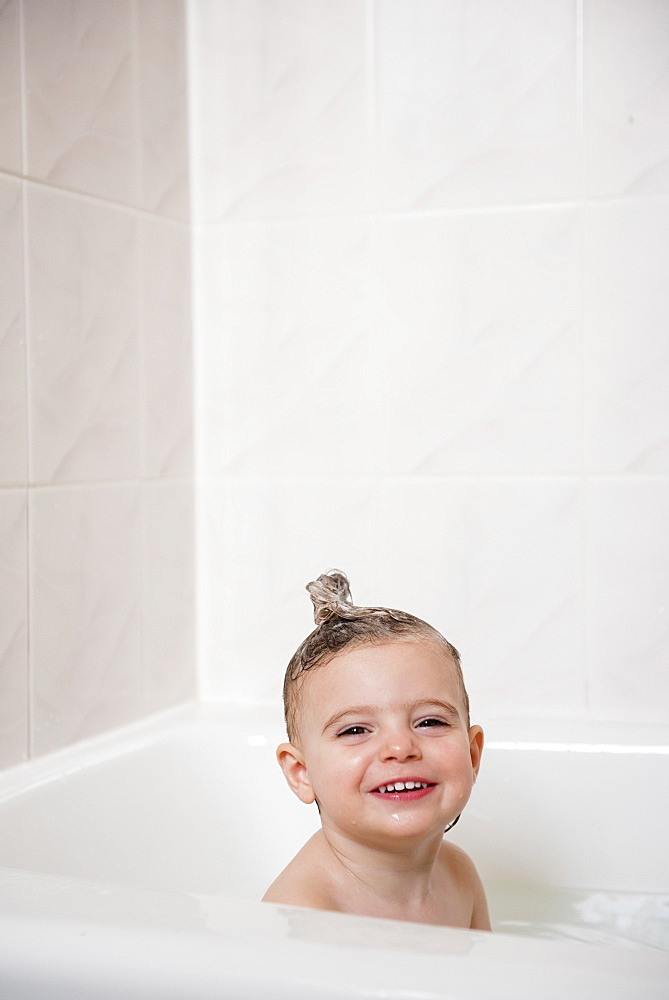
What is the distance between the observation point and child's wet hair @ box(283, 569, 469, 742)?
1.04 metres

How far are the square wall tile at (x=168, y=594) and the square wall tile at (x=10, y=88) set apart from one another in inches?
18.8

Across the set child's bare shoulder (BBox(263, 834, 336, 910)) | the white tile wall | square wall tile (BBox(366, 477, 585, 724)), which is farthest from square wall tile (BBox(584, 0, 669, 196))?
child's bare shoulder (BBox(263, 834, 336, 910))

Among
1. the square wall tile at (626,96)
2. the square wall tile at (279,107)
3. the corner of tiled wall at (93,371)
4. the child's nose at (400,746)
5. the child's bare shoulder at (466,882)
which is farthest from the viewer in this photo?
the square wall tile at (279,107)

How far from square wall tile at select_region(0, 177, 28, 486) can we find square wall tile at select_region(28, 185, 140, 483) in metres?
0.02

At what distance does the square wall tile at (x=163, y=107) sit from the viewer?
1.49 metres

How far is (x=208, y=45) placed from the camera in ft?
5.29

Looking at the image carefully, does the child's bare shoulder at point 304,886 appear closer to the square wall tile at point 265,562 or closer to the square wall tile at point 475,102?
the square wall tile at point 265,562

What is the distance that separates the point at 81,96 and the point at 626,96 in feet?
2.36

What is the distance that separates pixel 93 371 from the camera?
1372mm

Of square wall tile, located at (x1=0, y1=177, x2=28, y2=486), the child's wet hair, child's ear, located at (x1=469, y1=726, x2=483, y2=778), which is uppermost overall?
square wall tile, located at (x1=0, y1=177, x2=28, y2=486)

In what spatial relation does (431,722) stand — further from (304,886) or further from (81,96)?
(81,96)

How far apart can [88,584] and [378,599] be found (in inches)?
16.7

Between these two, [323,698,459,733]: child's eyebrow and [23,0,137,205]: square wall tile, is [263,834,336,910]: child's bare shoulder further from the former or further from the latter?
[23,0,137,205]: square wall tile

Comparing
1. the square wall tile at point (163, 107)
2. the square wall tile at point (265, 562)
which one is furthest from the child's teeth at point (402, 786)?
the square wall tile at point (163, 107)
